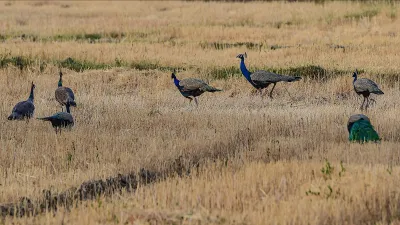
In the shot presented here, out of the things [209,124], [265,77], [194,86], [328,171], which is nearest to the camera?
[328,171]

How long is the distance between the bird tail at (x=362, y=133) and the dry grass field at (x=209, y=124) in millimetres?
220

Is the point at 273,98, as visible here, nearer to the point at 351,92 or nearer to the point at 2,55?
the point at 351,92

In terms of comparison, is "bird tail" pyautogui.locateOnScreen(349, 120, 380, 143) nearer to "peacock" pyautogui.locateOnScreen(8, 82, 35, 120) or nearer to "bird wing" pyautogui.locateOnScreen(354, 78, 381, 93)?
"bird wing" pyautogui.locateOnScreen(354, 78, 381, 93)

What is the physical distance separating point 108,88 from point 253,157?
845 cm

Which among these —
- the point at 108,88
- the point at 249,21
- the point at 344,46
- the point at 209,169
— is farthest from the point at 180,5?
the point at 209,169

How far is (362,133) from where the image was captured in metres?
10.8

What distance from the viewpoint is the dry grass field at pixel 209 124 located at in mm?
7727

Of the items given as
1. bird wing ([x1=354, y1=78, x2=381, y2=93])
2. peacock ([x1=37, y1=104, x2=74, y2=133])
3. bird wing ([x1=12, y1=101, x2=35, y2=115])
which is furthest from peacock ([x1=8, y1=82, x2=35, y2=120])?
bird wing ([x1=354, y1=78, x2=381, y2=93])

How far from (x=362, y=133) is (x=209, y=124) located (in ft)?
9.32

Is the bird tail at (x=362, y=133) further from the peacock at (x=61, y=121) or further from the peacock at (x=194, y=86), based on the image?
the peacock at (x=194, y=86)

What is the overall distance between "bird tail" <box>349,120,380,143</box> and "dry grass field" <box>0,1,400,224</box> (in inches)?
8.7

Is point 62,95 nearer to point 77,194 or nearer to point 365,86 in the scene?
point 365,86

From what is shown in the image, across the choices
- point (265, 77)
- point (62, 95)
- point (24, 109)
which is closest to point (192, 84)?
point (265, 77)

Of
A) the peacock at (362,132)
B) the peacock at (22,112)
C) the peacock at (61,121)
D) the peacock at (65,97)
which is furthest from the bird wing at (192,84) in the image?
the peacock at (362,132)
